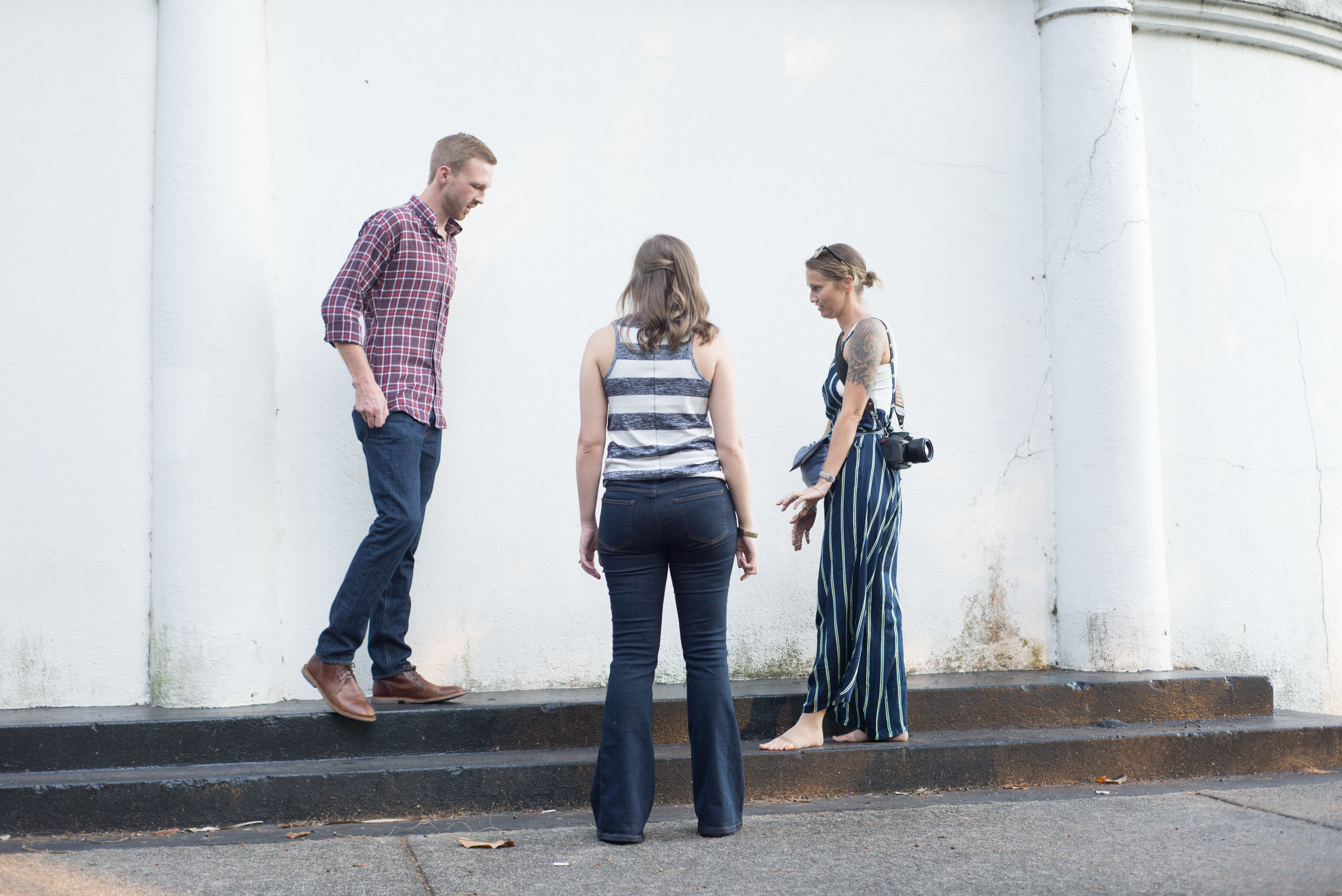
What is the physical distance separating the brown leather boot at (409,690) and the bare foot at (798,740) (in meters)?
1.19

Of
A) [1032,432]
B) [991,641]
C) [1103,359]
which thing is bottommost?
[991,641]

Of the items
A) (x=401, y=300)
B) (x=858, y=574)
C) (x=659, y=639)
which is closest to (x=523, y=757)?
(x=659, y=639)

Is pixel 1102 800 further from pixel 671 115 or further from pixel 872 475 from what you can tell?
pixel 671 115

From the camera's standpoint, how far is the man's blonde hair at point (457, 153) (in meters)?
3.79

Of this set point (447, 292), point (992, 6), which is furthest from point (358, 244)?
point (992, 6)

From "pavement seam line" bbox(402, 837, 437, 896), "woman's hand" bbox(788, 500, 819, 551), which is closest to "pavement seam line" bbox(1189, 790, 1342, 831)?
"woman's hand" bbox(788, 500, 819, 551)

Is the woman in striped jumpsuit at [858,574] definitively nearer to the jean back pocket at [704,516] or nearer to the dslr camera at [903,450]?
the dslr camera at [903,450]

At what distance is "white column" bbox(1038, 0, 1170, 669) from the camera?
176 inches

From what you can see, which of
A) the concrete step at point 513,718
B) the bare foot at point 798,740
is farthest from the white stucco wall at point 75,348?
the bare foot at point 798,740

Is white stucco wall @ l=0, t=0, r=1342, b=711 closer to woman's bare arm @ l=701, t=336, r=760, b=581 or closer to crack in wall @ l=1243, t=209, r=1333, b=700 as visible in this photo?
crack in wall @ l=1243, t=209, r=1333, b=700

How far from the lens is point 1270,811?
10.8ft

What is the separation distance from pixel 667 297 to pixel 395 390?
121cm

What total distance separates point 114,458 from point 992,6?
4.27 metres

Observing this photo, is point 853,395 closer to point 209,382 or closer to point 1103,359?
point 1103,359
